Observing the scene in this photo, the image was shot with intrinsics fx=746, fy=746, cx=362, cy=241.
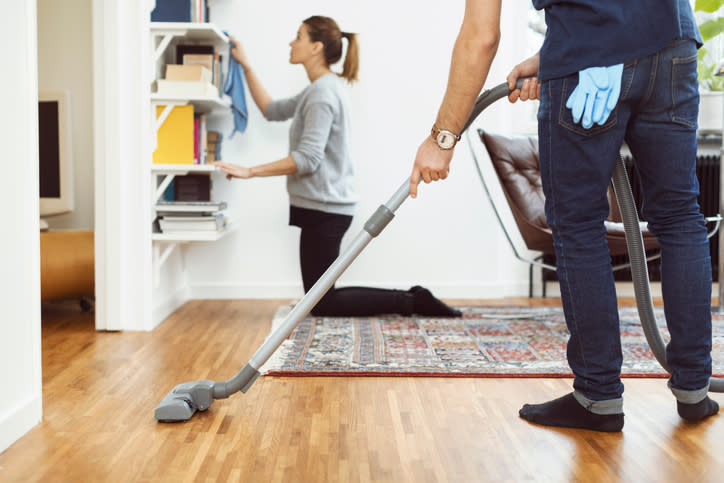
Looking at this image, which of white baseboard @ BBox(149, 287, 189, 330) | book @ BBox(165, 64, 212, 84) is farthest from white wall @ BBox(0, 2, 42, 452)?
book @ BBox(165, 64, 212, 84)

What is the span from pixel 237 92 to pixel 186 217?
64 cm

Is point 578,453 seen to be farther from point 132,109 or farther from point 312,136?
point 132,109

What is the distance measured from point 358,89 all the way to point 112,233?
1.37 meters

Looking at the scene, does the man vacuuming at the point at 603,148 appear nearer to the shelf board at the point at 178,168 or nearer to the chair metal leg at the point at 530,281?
the shelf board at the point at 178,168

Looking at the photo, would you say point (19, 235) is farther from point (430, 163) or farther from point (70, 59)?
point (70, 59)

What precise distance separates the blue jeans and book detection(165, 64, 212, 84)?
175cm

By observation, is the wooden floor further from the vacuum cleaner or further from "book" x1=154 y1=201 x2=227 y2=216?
"book" x1=154 y1=201 x2=227 y2=216

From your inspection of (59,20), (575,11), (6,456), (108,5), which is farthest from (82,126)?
(575,11)

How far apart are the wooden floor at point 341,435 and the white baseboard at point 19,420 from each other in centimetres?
2

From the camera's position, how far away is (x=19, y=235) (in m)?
1.50

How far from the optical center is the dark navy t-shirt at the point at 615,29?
1.30 meters

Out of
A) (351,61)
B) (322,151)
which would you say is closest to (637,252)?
(322,151)

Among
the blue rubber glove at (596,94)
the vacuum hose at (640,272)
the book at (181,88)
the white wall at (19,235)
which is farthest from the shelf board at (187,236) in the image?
the blue rubber glove at (596,94)

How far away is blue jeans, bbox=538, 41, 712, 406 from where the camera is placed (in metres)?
1.35
